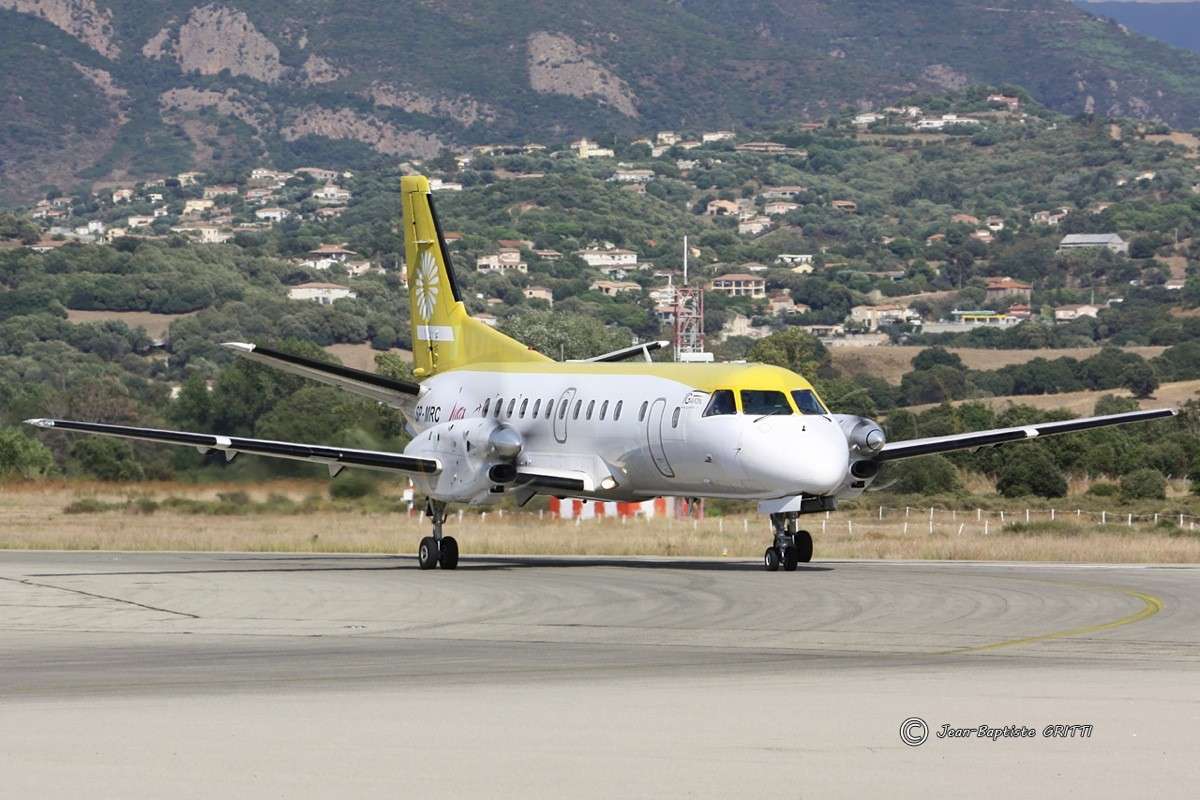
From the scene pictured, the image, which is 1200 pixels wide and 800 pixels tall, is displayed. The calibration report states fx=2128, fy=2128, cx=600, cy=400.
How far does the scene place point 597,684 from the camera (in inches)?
690

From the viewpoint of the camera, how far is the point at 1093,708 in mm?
15773

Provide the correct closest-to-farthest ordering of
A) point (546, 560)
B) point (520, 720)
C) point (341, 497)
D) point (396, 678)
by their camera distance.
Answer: point (520, 720) → point (396, 678) → point (546, 560) → point (341, 497)

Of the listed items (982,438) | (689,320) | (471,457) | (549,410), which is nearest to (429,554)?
(471,457)

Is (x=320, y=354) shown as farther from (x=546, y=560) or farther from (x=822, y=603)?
Result: (x=822, y=603)

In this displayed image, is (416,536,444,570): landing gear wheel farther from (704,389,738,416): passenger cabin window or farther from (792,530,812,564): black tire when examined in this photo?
(792,530,812,564): black tire

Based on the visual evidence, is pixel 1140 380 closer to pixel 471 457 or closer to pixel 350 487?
pixel 350 487

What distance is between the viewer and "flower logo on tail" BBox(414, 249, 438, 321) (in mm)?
40000

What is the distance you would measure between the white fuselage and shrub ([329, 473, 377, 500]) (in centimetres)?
758

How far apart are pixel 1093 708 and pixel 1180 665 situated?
349 cm

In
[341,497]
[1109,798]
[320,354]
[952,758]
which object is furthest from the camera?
[320,354]

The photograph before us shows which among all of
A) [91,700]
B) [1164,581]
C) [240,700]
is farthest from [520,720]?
[1164,581]

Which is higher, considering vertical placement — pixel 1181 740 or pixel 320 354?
pixel 320 354

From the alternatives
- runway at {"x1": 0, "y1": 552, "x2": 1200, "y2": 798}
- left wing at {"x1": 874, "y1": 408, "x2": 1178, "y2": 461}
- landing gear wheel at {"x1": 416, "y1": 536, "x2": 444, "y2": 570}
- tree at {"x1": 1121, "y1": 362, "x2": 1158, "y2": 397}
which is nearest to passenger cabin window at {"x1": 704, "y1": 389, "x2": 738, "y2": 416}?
left wing at {"x1": 874, "y1": 408, "x2": 1178, "y2": 461}

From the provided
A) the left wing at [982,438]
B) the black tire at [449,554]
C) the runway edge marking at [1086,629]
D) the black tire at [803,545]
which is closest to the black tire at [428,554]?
the black tire at [449,554]
